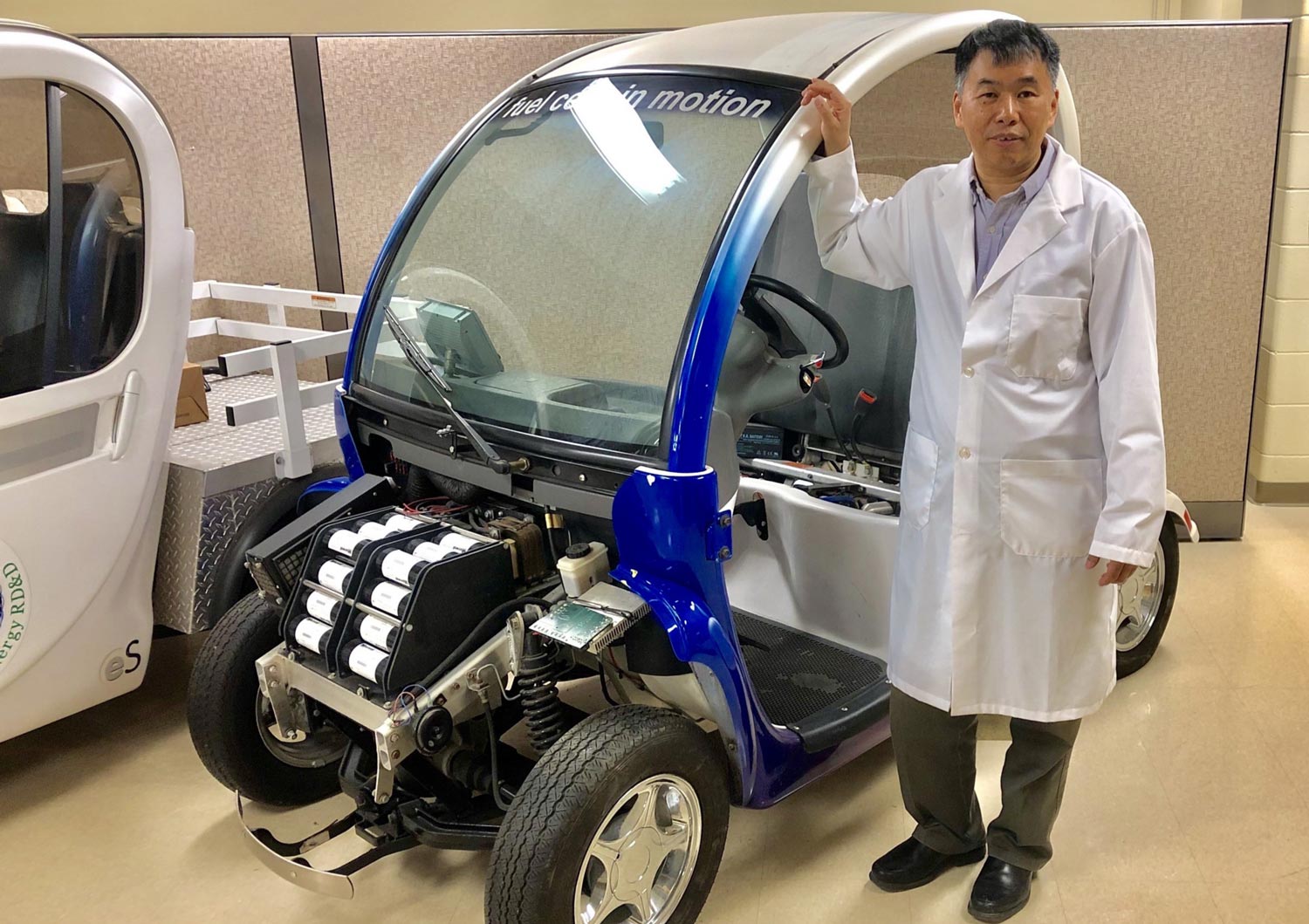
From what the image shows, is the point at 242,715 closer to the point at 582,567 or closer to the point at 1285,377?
the point at 582,567

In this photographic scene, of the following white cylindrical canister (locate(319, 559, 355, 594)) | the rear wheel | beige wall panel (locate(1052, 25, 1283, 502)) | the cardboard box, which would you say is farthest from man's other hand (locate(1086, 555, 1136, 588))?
the cardboard box

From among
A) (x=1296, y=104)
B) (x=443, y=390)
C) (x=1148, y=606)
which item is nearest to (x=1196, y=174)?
(x=1296, y=104)

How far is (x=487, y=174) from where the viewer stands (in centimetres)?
258

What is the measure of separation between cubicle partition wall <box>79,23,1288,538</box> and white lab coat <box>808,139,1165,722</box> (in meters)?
1.71

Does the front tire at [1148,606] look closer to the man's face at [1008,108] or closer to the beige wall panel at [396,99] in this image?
the man's face at [1008,108]

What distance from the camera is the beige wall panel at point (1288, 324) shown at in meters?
4.37

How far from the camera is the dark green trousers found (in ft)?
7.46

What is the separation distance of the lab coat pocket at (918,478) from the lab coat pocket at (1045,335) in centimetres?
24

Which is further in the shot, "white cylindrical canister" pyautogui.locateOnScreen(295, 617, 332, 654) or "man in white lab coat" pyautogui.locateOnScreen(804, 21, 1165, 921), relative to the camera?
"white cylindrical canister" pyautogui.locateOnScreen(295, 617, 332, 654)

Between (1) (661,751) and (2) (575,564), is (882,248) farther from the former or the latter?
(1) (661,751)

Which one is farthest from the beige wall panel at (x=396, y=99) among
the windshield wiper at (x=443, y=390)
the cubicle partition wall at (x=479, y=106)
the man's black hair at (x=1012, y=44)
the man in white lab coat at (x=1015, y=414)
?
the man's black hair at (x=1012, y=44)

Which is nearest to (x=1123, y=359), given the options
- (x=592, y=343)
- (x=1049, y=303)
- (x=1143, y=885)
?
(x=1049, y=303)

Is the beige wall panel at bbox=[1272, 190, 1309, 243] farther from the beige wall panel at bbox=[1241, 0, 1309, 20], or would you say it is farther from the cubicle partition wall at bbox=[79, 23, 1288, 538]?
the beige wall panel at bbox=[1241, 0, 1309, 20]

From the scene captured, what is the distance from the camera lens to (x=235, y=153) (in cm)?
402
